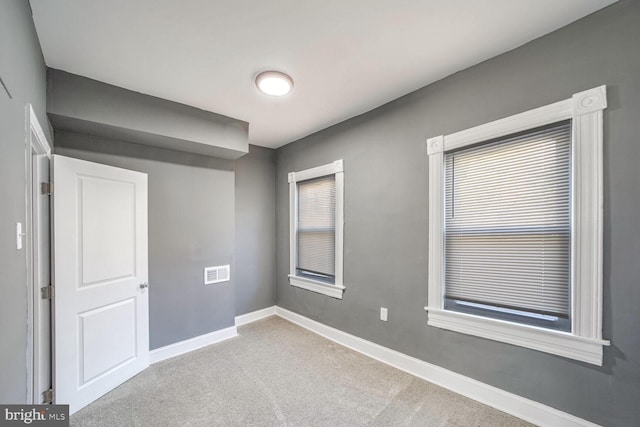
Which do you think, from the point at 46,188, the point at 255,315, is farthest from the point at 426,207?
the point at 46,188

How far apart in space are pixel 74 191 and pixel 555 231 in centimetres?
362

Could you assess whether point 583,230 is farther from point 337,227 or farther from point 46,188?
point 46,188

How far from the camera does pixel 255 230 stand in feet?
13.5

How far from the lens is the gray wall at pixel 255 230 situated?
3932mm

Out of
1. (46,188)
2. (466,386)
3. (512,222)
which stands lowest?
(466,386)

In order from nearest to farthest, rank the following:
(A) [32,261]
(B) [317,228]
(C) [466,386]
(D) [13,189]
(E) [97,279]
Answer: (D) [13,189] → (A) [32,261] → (C) [466,386] → (E) [97,279] → (B) [317,228]

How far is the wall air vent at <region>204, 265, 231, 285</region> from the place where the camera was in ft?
10.8

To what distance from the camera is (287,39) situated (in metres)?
1.84

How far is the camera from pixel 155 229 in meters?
2.90

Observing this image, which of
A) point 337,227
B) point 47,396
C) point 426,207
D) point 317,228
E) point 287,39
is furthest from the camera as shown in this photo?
point 317,228

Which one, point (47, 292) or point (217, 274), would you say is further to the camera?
point (217, 274)

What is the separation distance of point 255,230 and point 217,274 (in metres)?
0.94

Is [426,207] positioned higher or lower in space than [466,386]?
higher

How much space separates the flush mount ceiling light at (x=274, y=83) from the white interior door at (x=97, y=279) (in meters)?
1.54
